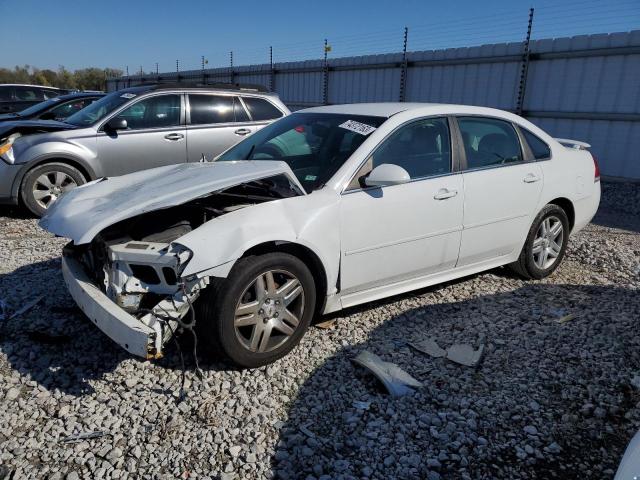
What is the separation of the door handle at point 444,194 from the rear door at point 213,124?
430cm

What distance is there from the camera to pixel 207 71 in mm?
23641

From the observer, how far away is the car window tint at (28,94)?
1454 cm

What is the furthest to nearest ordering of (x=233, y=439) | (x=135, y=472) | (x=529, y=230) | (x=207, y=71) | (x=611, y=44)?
(x=207, y=71) < (x=611, y=44) < (x=529, y=230) < (x=233, y=439) < (x=135, y=472)

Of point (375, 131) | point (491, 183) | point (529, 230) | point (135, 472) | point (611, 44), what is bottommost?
point (135, 472)

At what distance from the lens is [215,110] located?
24.9ft

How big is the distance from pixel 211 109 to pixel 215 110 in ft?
0.20

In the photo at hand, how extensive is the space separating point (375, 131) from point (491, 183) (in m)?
1.13

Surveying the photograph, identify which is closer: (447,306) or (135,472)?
(135,472)

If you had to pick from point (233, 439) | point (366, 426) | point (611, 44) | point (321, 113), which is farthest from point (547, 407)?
point (611, 44)

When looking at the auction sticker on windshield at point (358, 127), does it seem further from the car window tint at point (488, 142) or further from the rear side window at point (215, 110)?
the rear side window at point (215, 110)

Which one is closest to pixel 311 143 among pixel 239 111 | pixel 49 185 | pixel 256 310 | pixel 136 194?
pixel 136 194

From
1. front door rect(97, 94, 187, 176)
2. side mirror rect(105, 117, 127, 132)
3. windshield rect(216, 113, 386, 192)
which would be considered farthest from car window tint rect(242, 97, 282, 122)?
windshield rect(216, 113, 386, 192)

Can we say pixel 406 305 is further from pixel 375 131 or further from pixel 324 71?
pixel 324 71

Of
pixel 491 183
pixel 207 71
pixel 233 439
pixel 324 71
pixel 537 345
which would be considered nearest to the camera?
pixel 233 439
